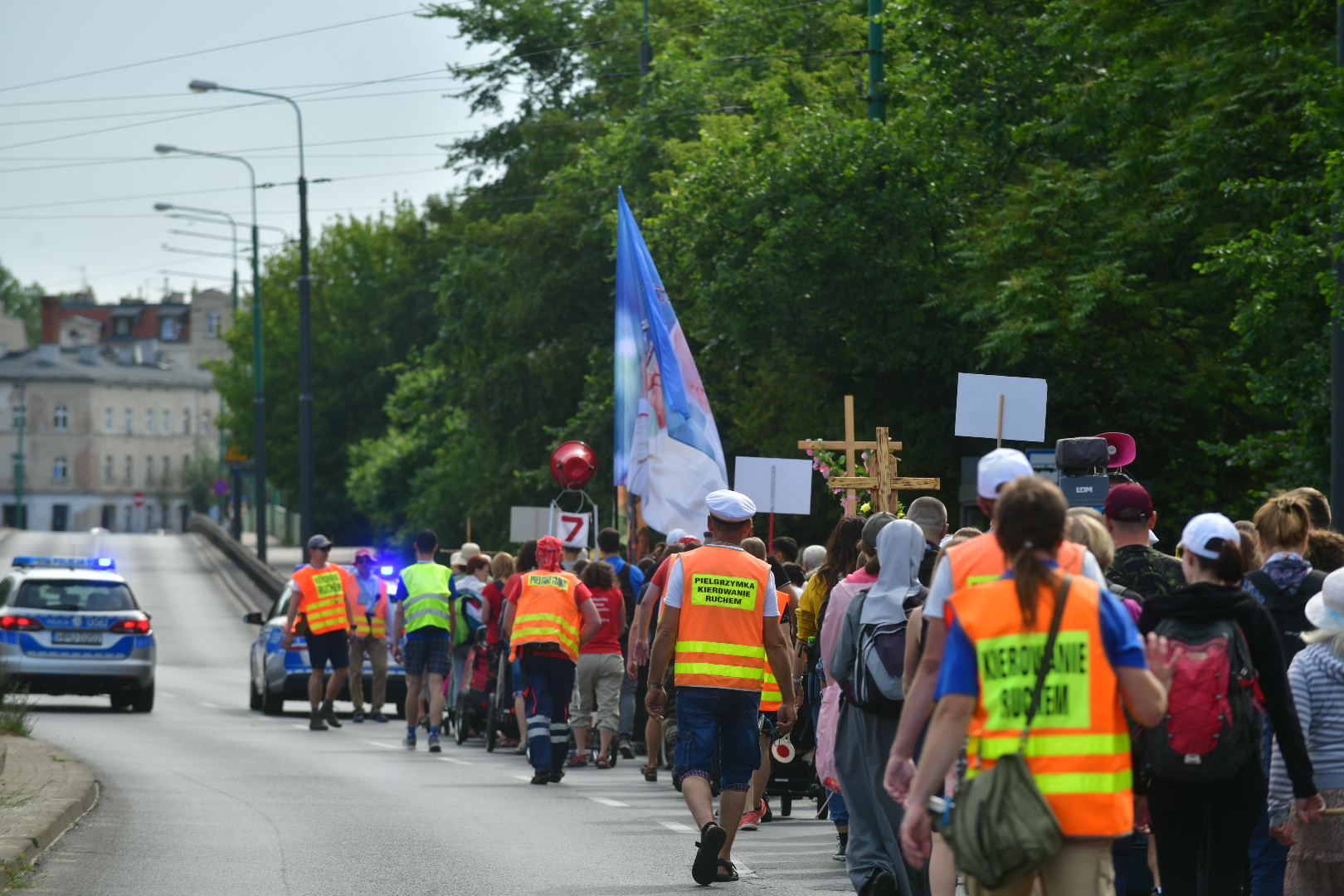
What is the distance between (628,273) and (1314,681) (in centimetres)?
1223

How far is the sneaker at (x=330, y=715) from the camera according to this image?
2106 centimetres

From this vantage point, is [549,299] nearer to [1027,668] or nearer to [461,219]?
[461,219]

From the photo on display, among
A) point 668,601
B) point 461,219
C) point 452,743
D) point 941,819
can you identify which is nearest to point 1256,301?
point 452,743

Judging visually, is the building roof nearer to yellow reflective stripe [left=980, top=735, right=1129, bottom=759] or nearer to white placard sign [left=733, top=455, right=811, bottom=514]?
white placard sign [left=733, top=455, right=811, bottom=514]

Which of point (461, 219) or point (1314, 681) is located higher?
point (461, 219)

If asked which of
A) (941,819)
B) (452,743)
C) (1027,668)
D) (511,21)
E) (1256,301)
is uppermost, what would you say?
(511,21)

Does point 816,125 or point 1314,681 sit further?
point 816,125

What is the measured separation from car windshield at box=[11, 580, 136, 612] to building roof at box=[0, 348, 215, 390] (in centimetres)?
11540

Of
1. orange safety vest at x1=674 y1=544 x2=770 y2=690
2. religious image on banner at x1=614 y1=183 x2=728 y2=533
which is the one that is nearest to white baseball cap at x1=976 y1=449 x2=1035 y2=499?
orange safety vest at x1=674 y1=544 x2=770 y2=690

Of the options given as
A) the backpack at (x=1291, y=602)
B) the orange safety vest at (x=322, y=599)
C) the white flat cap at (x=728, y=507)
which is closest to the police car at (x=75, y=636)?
the orange safety vest at (x=322, y=599)

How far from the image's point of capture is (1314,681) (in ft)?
23.3

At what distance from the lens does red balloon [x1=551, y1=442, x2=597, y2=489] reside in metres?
20.0

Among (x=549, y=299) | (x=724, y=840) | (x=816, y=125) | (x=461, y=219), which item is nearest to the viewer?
(x=724, y=840)

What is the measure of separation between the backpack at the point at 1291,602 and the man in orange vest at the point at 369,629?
1457 cm
